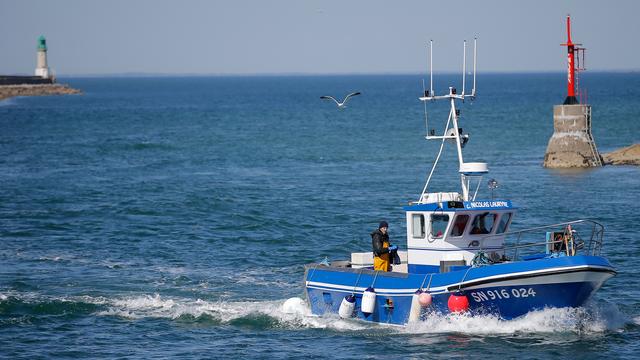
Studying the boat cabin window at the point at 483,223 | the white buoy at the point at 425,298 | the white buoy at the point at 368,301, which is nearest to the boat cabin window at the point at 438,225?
the boat cabin window at the point at 483,223

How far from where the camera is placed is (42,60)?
19312cm

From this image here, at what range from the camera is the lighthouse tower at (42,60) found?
18725cm

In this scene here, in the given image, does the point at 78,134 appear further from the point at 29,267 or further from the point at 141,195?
the point at 29,267

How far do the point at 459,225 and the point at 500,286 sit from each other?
217cm

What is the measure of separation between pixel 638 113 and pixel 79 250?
243 feet

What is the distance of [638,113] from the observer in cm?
9819

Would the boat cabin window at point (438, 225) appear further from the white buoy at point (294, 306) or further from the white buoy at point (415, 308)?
the white buoy at point (294, 306)

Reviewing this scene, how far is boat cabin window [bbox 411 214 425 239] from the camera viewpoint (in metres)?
24.6

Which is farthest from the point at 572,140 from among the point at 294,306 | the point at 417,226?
the point at 294,306

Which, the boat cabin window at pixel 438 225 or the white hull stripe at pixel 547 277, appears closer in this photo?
the white hull stripe at pixel 547 277

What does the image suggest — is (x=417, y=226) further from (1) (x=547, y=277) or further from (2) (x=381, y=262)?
(1) (x=547, y=277)

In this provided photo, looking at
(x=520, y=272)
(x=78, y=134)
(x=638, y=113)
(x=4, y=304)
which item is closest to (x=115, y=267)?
(x=4, y=304)

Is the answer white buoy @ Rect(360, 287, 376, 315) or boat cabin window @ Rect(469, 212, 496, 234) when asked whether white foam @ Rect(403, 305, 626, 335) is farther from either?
boat cabin window @ Rect(469, 212, 496, 234)

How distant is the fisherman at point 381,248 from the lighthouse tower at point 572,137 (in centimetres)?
2787
